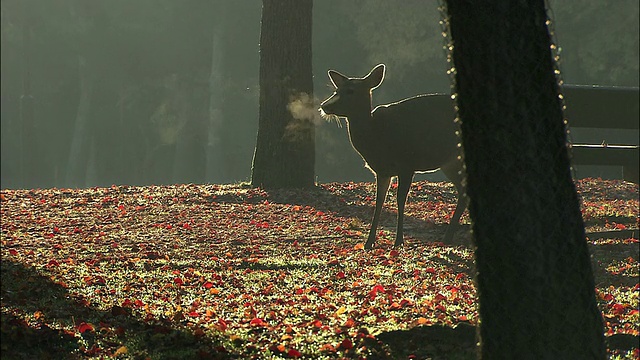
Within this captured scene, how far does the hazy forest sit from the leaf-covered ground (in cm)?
A: 1332

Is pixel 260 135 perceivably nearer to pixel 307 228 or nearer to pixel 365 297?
pixel 307 228

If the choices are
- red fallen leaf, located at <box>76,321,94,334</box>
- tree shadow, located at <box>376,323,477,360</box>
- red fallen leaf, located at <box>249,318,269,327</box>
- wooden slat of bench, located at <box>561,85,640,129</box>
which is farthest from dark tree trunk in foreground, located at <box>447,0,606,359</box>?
wooden slat of bench, located at <box>561,85,640,129</box>

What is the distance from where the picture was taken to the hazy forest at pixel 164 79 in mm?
28844

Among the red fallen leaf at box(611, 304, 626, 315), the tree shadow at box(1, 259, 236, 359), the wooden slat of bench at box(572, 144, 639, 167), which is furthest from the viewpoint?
the wooden slat of bench at box(572, 144, 639, 167)

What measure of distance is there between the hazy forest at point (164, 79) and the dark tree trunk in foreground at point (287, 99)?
12152 millimetres

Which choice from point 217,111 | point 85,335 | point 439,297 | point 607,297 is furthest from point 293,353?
point 217,111

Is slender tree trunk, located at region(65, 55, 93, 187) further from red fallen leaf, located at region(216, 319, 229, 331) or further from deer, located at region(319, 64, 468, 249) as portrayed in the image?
red fallen leaf, located at region(216, 319, 229, 331)

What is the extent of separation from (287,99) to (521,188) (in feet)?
38.3

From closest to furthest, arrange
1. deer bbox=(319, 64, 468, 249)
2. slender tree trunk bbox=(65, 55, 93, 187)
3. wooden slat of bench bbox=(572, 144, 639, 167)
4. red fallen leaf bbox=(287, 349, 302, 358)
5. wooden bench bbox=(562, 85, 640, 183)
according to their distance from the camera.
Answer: red fallen leaf bbox=(287, 349, 302, 358), wooden bench bbox=(562, 85, 640, 183), wooden slat of bench bbox=(572, 144, 639, 167), deer bbox=(319, 64, 468, 249), slender tree trunk bbox=(65, 55, 93, 187)

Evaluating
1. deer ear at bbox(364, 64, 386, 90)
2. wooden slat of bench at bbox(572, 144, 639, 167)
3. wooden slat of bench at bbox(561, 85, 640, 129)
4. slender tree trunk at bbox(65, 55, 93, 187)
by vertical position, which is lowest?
slender tree trunk at bbox(65, 55, 93, 187)

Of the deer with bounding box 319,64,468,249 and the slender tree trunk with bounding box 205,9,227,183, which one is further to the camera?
the slender tree trunk with bounding box 205,9,227,183

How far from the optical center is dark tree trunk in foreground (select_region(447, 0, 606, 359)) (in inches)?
187

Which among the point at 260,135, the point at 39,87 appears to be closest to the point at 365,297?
the point at 260,135

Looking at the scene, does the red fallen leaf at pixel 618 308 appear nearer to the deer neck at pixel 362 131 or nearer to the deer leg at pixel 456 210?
the deer leg at pixel 456 210
